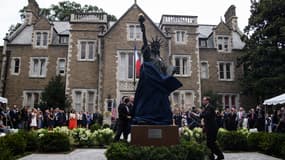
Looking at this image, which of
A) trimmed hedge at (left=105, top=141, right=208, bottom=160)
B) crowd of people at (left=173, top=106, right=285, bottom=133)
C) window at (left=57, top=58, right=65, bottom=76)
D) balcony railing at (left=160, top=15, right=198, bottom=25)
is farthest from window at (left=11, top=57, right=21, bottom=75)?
trimmed hedge at (left=105, top=141, right=208, bottom=160)

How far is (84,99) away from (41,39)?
845 cm

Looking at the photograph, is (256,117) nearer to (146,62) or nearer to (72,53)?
(146,62)

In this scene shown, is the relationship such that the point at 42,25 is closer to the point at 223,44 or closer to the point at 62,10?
the point at 62,10

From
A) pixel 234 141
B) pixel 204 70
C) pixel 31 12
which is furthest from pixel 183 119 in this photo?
pixel 31 12

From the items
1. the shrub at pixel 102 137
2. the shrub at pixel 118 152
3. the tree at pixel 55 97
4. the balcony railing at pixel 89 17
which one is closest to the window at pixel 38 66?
the tree at pixel 55 97

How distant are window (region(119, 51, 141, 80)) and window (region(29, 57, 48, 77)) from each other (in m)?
8.33

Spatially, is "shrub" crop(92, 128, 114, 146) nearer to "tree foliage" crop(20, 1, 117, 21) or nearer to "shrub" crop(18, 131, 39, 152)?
"shrub" crop(18, 131, 39, 152)

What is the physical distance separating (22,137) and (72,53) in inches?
695

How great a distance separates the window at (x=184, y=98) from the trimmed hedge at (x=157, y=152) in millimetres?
20191

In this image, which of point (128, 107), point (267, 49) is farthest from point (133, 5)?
point (128, 107)

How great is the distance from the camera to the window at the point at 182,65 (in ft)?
94.5

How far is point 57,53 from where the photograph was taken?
98.0 ft

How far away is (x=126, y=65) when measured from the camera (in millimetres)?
27344

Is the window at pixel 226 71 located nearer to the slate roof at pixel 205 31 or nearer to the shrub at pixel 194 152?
the slate roof at pixel 205 31
